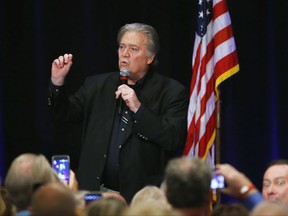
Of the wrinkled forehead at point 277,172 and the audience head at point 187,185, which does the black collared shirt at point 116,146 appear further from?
the audience head at point 187,185

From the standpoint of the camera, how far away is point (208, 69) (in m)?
6.98

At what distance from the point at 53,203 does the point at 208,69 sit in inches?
140

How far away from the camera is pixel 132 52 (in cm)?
613

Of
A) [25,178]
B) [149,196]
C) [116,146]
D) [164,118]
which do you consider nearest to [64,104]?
[116,146]

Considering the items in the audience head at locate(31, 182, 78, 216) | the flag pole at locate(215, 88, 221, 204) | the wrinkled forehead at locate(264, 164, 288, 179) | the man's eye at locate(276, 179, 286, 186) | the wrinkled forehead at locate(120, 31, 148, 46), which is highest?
the wrinkled forehead at locate(120, 31, 148, 46)

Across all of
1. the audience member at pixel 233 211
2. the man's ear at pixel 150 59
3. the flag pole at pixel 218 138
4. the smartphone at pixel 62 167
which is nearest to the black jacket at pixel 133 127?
the man's ear at pixel 150 59

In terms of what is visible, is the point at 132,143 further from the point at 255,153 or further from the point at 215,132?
the point at 255,153

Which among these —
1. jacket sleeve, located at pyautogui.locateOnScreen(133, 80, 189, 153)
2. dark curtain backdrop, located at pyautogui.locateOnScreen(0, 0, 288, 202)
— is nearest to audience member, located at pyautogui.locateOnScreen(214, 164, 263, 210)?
jacket sleeve, located at pyautogui.locateOnScreen(133, 80, 189, 153)

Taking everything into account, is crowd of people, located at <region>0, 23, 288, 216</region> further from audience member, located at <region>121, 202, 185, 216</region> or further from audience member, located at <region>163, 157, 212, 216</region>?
audience member, located at <region>121, 202, 185, 216</region>

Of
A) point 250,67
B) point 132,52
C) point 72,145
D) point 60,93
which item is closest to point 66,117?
point 60,93

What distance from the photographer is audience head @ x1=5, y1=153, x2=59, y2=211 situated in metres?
4.11

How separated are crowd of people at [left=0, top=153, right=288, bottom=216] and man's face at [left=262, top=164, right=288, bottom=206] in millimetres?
1232

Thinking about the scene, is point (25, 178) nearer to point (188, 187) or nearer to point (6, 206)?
point (6, 206)

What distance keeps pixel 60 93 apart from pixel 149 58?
2.29 feet
